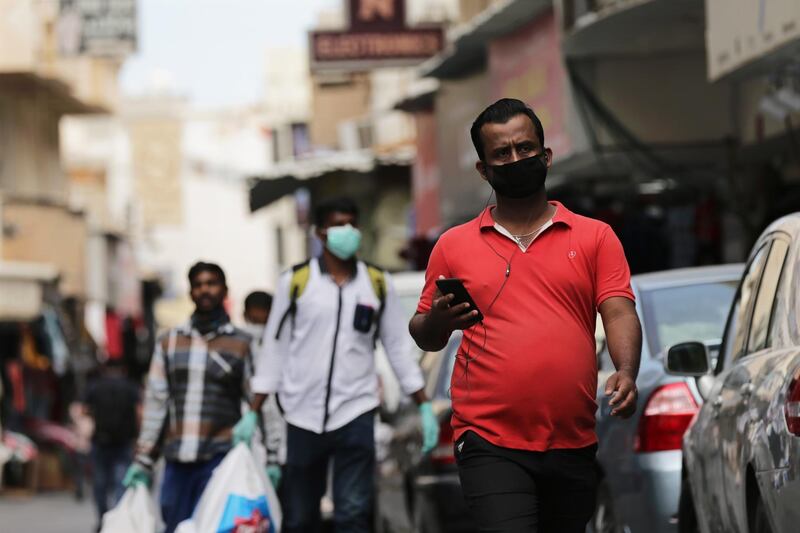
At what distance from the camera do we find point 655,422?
9.19 m

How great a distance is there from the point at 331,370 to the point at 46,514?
1497 cm

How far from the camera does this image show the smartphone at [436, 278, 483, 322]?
5879 mm

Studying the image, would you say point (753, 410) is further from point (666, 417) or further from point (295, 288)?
point (295, 288)

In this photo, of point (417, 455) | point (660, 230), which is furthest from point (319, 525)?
point (660, 230)

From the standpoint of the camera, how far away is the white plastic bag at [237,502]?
31.2ft

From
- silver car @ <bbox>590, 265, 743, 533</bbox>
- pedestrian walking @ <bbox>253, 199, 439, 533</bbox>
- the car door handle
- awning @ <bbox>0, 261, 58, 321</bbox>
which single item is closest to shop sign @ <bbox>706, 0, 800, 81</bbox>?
silver car @ <bbox>590, 265, 743, 533</bbox>

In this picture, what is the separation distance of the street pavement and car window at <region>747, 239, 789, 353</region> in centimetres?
1356

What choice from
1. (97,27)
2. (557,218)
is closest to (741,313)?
(557,218)

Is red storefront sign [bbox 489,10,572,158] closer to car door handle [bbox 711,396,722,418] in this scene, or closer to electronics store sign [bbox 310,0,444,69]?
electronics store sign [bbox 310,0,444,69]

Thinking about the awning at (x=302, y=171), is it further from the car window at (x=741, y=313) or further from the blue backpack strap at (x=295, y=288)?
the car window at (x=741, y=313)

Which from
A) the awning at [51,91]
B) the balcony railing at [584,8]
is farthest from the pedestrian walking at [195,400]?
the awning at [51,91]

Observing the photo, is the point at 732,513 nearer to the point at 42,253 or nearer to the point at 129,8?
the point at 129,8

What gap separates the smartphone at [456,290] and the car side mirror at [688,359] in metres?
2.10

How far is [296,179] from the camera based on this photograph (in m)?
32.8
